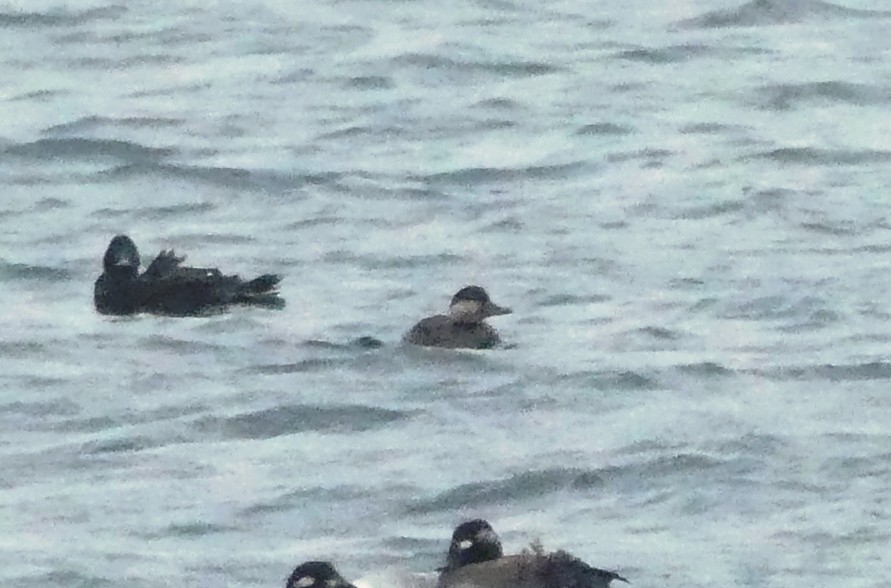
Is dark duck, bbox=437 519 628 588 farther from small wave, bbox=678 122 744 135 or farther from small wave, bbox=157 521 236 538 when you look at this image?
small wave, bbox=678 122 744 135

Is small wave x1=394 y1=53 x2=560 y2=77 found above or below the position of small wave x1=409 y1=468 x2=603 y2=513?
above

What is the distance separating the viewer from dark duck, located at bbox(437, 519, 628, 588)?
10.2 meters

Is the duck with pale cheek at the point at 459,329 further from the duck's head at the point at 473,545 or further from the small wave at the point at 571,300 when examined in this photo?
the duck's head at the point at 473,545

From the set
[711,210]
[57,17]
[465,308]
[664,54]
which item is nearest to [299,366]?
[465,308]

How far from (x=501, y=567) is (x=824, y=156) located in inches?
384

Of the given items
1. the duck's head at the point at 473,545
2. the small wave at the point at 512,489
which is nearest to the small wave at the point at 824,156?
the small wave at the point at 512,489

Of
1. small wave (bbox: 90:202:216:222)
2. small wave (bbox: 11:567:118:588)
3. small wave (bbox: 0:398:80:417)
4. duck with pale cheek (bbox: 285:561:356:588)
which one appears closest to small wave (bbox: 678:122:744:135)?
small wave (bbox: 90:202:216:222)

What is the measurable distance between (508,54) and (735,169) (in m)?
4.44

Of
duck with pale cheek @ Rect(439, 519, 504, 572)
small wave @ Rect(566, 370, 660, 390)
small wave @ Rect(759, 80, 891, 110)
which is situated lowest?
duck with pale cheek @ Rect(439, 519, 504, 572)

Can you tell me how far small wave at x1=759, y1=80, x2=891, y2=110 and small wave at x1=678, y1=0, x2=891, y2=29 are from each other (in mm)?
2462

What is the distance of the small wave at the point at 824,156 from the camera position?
64.2 feet

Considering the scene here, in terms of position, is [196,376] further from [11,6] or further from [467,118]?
[11,6]

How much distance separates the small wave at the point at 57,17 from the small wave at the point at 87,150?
4335mm

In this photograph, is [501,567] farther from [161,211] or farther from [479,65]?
[479,65]
